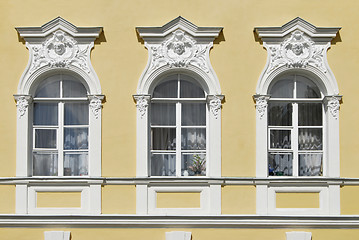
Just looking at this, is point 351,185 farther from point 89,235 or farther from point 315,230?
point 89,235

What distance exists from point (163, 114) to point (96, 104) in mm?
1411

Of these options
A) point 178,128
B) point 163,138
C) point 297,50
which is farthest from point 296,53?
point 163,138

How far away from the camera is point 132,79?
1108 cm

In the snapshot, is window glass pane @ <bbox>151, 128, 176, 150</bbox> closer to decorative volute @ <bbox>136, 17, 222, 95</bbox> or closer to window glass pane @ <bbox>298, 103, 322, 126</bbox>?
decorative volute @ <bbox>136, 17, 222, 95</bbox>

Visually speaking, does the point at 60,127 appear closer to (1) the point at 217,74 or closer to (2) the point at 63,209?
(2) the point at 63,209

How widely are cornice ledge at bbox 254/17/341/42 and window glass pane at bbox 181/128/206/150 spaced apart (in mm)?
2336

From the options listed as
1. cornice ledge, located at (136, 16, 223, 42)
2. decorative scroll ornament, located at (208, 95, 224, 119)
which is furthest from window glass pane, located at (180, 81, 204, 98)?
cornice ledge, located at (136, 16, 223, 42)

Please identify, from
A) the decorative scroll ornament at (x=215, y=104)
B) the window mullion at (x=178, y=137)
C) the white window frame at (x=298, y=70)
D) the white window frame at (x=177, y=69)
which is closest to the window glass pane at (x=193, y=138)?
the window mullion at (x=178, y=137)

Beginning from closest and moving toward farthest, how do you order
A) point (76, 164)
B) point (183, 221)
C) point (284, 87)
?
point (183, 221) < point (76, 164) < point (284, 87)

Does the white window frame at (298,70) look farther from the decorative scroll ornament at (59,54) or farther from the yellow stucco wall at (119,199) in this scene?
the decorative scroll ornament at (59,54)

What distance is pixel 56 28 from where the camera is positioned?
11.0 m

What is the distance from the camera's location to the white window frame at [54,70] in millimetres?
10969

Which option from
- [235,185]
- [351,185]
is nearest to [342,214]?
[351,185]

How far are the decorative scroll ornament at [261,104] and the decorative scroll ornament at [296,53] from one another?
1.97 ft
